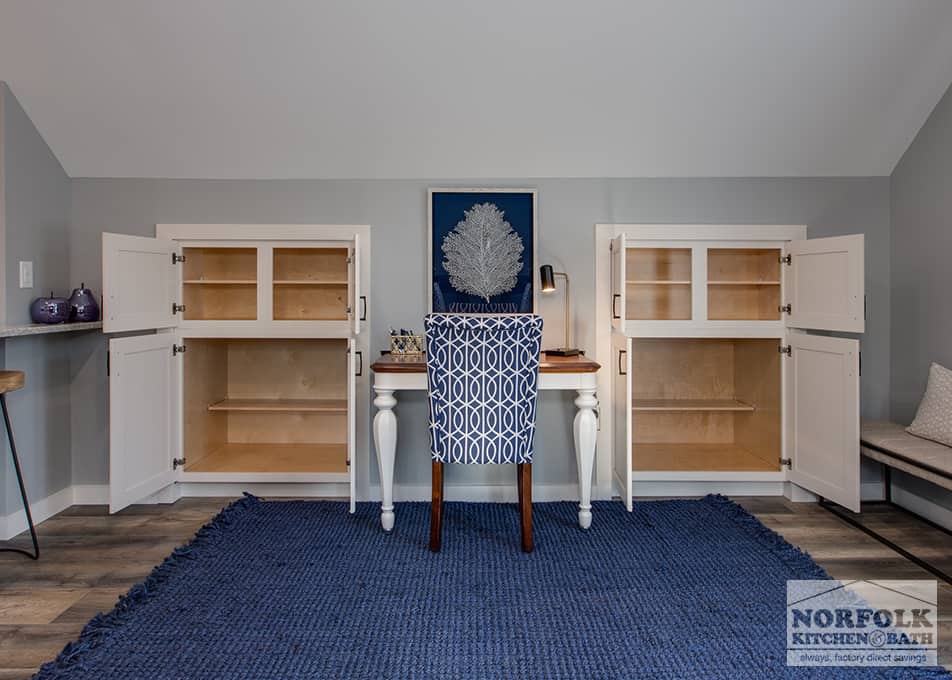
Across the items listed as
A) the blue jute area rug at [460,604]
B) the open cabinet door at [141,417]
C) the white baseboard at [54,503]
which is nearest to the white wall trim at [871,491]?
the blue jute area rug at [460,604]

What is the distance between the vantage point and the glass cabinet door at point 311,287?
4.22m

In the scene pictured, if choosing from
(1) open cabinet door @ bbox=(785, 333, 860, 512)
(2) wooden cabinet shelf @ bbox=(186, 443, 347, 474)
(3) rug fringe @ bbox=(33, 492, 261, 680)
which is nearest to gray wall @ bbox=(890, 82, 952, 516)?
(1) open cabinet door @ bbox=(785, 333, 860, 512)

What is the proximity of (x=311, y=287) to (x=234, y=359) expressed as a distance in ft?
2.51

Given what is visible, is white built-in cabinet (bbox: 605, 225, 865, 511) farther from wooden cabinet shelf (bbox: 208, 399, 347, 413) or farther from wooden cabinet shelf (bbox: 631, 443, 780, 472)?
wooden cabinet shelf (bbox: 208, 399, 347, 413)

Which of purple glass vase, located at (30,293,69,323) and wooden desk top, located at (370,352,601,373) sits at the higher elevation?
purple glass vase, located at (30,293,69,323)

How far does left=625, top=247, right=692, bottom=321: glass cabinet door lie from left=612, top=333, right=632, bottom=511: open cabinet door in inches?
22.6

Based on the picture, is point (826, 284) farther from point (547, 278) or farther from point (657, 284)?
point (547, 278)

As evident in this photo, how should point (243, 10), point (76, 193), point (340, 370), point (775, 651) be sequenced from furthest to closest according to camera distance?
point (340, 370) < point (76, 193) < point (243, 10) < point (775, 651)

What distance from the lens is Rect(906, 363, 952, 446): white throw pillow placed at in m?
2.96

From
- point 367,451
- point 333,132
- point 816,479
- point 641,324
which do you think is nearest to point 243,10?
point 333,132

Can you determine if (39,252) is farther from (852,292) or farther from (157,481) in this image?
(852,292)

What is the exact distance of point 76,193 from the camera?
138 inches

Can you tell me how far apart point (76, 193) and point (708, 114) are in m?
3.50

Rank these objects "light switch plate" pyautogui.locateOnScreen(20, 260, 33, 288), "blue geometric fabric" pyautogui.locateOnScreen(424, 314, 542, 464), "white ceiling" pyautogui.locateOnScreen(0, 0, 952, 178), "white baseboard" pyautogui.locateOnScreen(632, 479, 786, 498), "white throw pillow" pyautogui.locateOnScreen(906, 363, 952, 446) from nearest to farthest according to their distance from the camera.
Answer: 1. "blue geometric fabric" pyautogui.locateOnScreen(424, 314, 542, 464)
2. "white ceiling" pyautogui.locateOnScreen(0, 0, 952, 178)
3. "white throw pillow" pyautogui.locateOnScreen(906, 363, 952, 446)
4. "light switch plate" pyautogui.locateOnScreen(20, 260, 33, 288)
5. "white baseboard" pyautogui.locateOnScreen(632, 479, 786, 498)
